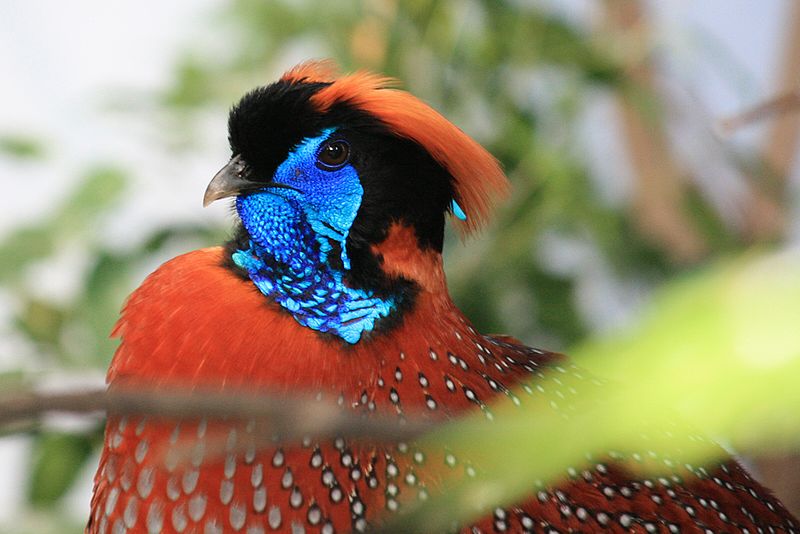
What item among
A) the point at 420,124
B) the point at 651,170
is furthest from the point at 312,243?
the point at 651,170

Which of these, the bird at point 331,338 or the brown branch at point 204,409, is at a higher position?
the brown branch at point 204,409

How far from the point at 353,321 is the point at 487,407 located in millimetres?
149

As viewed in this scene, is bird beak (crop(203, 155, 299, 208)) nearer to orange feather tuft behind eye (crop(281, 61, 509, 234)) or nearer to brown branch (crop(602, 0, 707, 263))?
orange feather tuft behind eye (crop(281, 61, 509, 234))

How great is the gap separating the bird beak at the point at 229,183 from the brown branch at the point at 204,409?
0.64 meters

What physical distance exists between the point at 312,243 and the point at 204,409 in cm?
66

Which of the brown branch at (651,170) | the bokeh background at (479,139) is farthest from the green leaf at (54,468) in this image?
the brown branch at (651,170)

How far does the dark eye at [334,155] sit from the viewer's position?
871 mm

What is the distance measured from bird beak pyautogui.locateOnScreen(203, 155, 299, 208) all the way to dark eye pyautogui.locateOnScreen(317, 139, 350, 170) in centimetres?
4

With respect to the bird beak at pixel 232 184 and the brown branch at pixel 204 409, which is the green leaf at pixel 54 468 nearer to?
the bird beak at pixel 232 184

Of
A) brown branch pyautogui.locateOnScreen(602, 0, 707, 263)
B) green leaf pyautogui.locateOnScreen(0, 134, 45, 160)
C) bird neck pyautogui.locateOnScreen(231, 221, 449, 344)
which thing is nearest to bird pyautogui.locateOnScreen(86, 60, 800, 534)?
bird neck pyautogui.locateOnScreen(231, 221, 449, 344)

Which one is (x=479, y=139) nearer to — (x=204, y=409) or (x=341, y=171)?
(x=341, y=171)

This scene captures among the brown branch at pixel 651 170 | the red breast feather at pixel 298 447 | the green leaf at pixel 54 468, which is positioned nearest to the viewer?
the red breast feather at pixel 298 447

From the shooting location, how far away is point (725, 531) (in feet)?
2.97

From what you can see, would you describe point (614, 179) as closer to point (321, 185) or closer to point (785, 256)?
point (321, 185)
